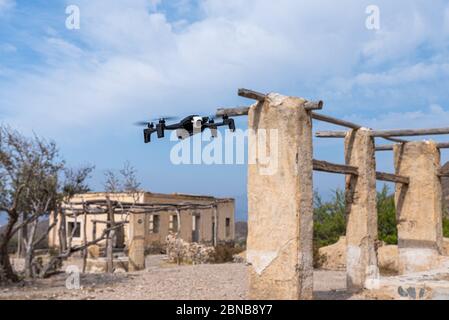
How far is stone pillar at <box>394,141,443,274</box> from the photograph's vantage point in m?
10.8

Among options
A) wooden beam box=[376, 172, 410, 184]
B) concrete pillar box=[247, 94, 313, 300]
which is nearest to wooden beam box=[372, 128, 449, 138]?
wooden beam box=[376, 172, 410, 184]

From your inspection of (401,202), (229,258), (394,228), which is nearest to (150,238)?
(229,258)

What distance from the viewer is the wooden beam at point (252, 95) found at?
7164 millimetres

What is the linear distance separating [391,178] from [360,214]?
6.39ft

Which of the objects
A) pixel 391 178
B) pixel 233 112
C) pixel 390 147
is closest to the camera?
pixel 233 112

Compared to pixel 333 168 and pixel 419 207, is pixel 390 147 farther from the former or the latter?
pixel 333 168

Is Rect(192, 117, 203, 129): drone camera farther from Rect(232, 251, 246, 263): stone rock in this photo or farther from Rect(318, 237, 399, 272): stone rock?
Rect(232, 251, 246, 263): stone rock

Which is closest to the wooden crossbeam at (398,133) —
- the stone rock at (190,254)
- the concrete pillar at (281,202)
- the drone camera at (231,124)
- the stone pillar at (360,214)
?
the stone pillar at (360,214)

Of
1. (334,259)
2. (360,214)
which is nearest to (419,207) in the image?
(360,214)

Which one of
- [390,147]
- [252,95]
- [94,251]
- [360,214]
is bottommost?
[94,251]

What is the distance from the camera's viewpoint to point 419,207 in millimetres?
10984

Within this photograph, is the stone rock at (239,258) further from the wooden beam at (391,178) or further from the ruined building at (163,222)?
the wooden beam at (391,178)

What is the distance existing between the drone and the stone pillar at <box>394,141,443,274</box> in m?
4.59
